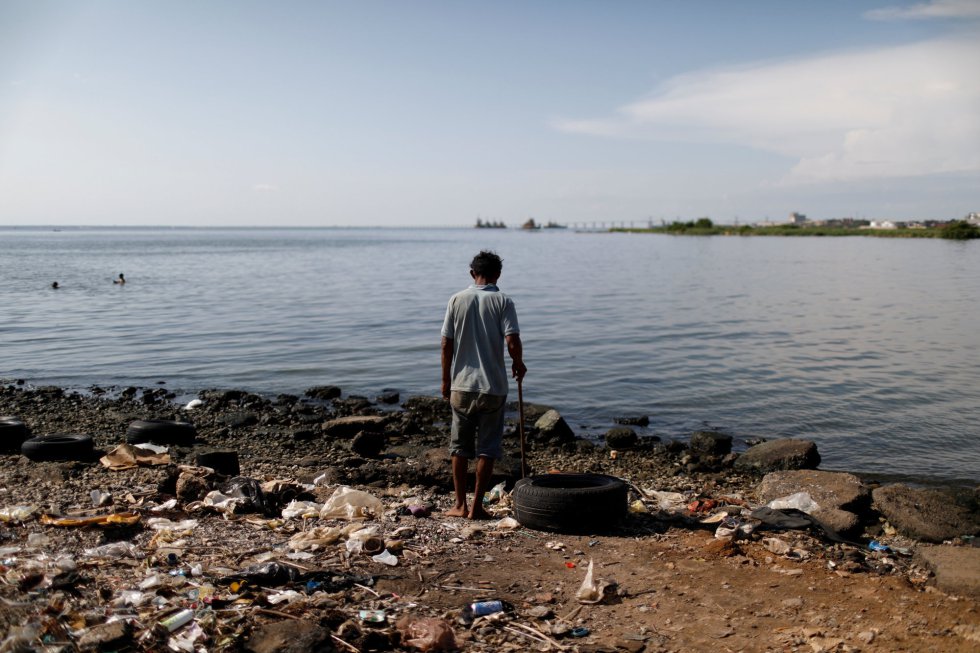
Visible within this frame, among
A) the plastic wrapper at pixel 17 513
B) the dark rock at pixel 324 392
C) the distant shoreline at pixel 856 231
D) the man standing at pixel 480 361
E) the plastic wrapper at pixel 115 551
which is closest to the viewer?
the plastic wrapper at pixel 115 551

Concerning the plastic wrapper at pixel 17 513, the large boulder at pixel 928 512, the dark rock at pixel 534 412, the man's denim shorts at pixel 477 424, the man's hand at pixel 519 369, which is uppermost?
the man's hand at pixel 519 369

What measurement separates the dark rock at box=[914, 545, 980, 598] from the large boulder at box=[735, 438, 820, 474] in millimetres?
3625

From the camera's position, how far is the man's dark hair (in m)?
7.18

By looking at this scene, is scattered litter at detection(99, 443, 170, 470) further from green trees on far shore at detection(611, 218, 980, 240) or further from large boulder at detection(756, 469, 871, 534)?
green trees on far shore at detection(611, 218, 980, 240)

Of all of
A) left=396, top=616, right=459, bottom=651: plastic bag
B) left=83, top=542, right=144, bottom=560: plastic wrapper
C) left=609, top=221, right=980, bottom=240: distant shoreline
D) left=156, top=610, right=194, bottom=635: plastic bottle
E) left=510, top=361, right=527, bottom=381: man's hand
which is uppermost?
left=609, top=221, right=980, bottom=240: distant shoreline

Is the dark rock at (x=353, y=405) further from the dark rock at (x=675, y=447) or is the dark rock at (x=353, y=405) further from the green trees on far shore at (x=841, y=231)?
the green trees on far shore at (x=841, y=231)

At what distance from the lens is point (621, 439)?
1183cm

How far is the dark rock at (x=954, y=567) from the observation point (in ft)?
19.3

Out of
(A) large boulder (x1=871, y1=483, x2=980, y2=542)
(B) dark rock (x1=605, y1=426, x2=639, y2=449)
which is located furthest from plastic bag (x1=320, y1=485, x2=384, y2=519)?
(A) large boulder (x1=871, y1=483, x2=980, y2=542)

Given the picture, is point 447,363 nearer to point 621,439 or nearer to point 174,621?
point 174,621

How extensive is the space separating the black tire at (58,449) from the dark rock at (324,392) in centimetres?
553

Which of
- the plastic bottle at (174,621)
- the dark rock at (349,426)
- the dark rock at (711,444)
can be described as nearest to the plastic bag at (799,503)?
the dark rock at (711,444)

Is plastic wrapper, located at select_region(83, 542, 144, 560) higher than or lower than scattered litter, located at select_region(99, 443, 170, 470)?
higher

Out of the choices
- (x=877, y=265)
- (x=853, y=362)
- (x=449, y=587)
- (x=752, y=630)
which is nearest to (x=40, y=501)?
(x=449, y=587)
